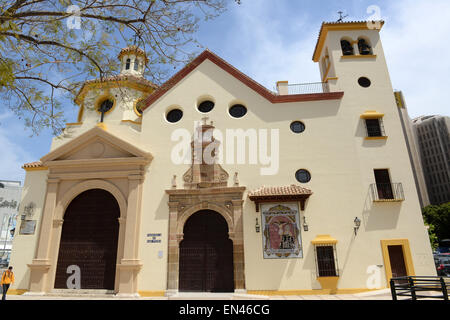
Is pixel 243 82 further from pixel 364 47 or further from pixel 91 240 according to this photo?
pixel 91 240

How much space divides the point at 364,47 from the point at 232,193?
11.3 metres

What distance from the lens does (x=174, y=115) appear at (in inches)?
648

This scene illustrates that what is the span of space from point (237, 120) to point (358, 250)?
8263mm

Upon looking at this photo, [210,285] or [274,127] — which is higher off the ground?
[274,127]

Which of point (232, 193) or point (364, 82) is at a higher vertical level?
point (364, 82)

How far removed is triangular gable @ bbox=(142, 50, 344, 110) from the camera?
1552 cm

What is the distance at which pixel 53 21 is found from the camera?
7.38 metres

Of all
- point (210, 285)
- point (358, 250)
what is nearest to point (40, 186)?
point (210, 285)

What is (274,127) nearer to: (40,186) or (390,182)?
(390,182)

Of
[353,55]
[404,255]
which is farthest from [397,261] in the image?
[353,55]

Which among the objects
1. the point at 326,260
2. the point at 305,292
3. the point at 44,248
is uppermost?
the point at 44,248

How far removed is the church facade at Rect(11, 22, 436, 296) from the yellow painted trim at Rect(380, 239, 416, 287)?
0.04 m

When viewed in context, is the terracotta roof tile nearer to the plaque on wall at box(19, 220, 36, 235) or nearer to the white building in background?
the plaque on wall at box(19, 220, 36, 235)

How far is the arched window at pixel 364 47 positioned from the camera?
17000mm
